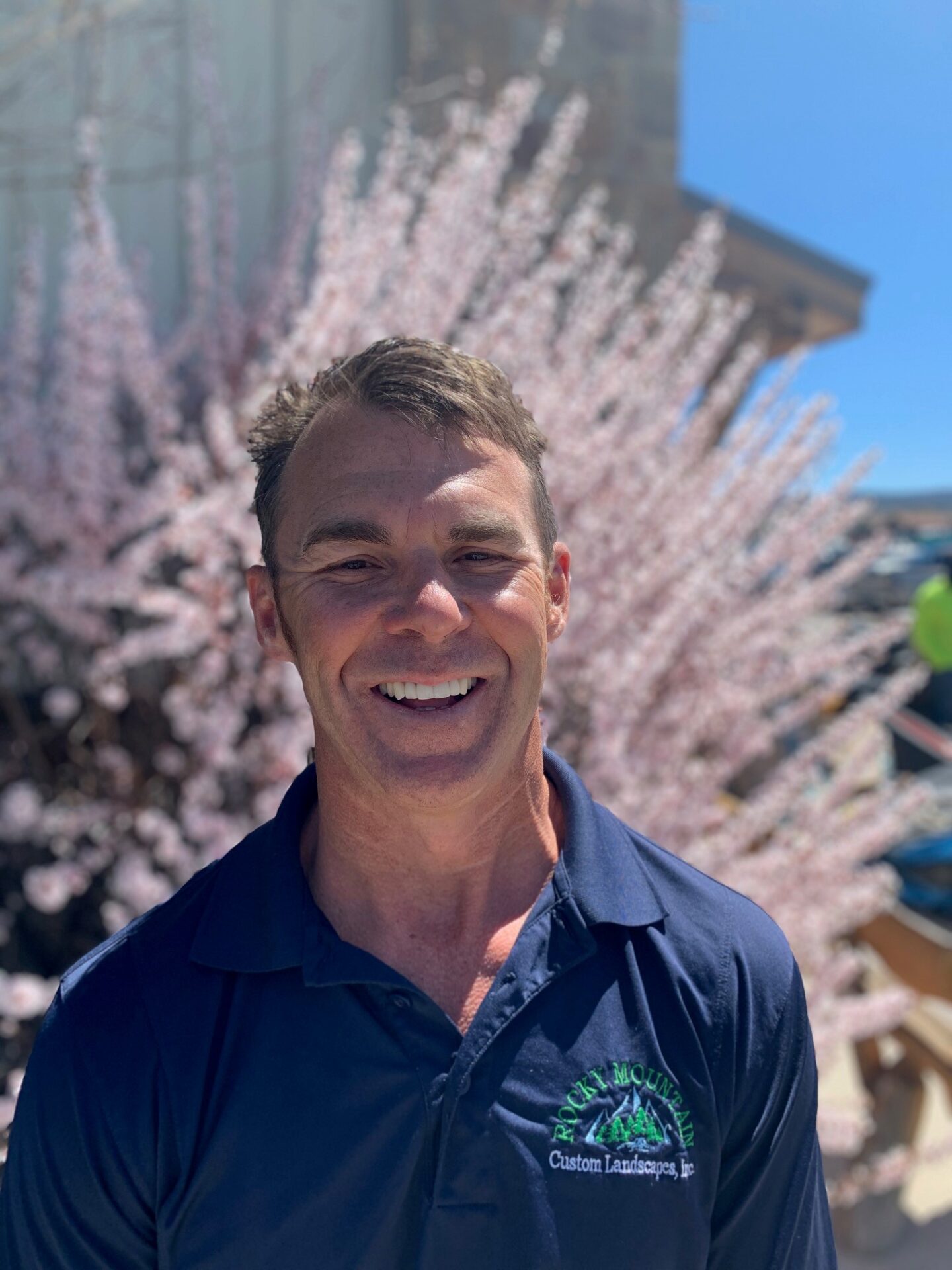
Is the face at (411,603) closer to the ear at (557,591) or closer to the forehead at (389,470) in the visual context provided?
the forehead at (389,470)

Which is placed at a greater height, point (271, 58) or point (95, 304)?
point (271, 58)

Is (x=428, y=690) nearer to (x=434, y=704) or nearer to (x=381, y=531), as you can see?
(x=434, y=704)

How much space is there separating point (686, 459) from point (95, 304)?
82.2 inches

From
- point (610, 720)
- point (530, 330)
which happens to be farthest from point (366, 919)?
point (530, 330)

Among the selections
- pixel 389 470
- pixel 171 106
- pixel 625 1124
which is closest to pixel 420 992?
pixel 625 1124

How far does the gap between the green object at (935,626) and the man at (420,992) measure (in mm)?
5655

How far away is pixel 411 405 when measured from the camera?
129 cm

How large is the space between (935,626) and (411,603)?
5980 mm

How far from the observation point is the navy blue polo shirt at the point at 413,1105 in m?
1.10

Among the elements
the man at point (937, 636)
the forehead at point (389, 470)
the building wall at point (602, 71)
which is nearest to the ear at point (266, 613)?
the forehead at point (389, 470)

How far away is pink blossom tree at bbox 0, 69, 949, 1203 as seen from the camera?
9.18 feet

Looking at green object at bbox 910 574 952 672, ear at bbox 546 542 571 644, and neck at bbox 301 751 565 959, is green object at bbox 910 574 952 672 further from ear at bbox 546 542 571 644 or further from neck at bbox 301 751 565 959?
neck at bbox 301 751 565 959

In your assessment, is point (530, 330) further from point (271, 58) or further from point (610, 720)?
point (271, 58)

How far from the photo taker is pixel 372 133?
4.94m
